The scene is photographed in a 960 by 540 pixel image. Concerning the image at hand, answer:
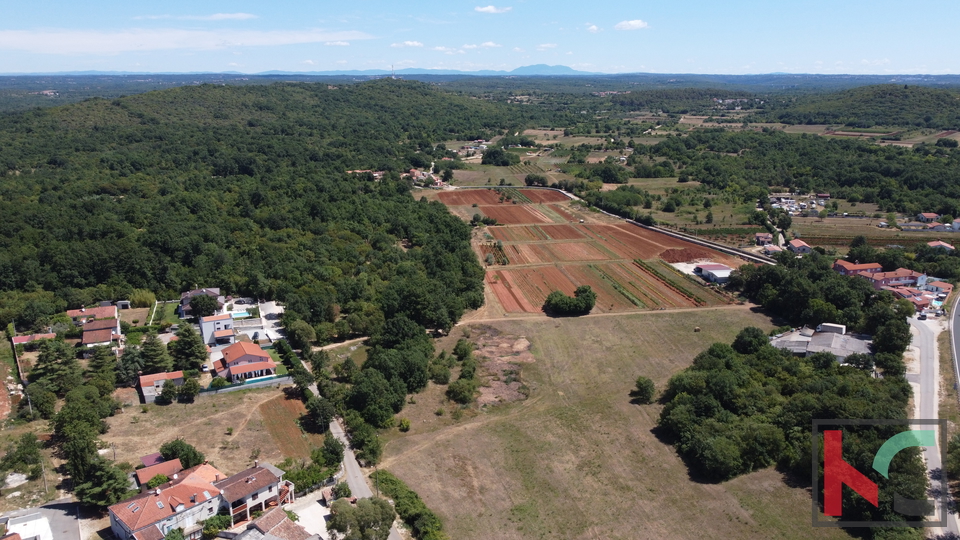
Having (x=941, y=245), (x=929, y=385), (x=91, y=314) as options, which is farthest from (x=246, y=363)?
(x=941, y=245)

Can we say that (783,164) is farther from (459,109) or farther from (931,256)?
(459,109)

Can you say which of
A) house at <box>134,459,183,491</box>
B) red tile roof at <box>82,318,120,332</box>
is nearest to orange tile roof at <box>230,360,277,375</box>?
house at <box>134,459,183,491</box>

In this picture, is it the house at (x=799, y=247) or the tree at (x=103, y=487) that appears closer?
the tree at (x=103, y=487)

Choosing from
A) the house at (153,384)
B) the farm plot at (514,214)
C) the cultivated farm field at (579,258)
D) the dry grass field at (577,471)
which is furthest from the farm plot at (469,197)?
the house at (153,384)

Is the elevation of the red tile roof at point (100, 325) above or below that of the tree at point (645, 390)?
above

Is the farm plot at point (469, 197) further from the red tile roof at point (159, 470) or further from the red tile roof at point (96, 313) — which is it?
the red tile roof at point (159, 470)

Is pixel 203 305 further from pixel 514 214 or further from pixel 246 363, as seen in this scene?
pixel 514 214
